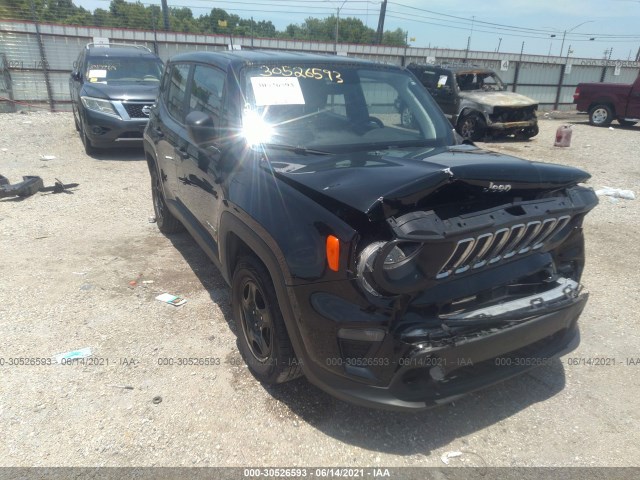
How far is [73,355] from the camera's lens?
3.26 m

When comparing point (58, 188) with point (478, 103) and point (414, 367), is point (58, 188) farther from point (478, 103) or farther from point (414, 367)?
point (478, 103)

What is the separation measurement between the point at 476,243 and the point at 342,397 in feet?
3.17

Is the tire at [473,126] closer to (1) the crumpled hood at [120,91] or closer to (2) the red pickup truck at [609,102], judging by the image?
(2) the red pickup truck at [609,102]

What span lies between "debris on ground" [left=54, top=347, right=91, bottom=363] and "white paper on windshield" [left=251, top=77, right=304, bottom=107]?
2.03m

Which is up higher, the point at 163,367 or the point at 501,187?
the point at 501,187

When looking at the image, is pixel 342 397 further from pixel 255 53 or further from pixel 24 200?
pixel 24 200

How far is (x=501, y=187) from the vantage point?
89.7 inches

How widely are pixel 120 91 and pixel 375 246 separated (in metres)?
8.30

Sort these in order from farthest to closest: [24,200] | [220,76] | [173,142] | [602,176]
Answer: [602,176] → [24,200] → [173,142] → [220,76]

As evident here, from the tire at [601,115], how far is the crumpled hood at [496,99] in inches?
179

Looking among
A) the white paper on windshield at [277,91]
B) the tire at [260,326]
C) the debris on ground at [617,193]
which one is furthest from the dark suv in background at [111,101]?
the debris on ground at [617,193]

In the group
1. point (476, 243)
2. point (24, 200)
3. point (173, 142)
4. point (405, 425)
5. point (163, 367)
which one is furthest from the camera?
point (24, 200)

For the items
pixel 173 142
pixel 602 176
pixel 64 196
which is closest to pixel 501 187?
pixel 173 142

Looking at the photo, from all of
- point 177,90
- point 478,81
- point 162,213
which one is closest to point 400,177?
point 177,90
